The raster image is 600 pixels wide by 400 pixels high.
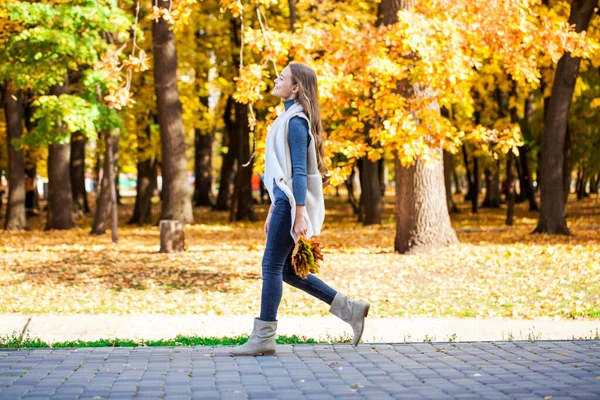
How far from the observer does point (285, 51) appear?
47.1 ft

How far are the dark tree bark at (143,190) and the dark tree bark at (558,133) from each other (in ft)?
40.5

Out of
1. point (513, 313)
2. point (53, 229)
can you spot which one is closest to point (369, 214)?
point (53, 229)

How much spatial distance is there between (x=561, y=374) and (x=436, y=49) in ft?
28.9

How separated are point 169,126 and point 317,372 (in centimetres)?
1856

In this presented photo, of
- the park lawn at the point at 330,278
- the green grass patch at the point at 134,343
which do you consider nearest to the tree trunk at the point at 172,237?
the park lawn at the point at 330,278

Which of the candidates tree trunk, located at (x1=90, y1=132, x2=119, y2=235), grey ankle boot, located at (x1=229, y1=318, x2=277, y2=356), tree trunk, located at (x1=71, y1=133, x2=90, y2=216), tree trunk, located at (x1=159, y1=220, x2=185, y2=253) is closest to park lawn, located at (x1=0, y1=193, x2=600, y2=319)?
tree trunk, located at (x1=159, y1=220, x2=185, y2=253)

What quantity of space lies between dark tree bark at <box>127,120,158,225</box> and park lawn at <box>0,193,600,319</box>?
8021 mm

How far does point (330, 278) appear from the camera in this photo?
13766 millimetres

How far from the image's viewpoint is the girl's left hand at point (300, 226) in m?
6.54

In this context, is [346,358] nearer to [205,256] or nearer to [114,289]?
[114,289]

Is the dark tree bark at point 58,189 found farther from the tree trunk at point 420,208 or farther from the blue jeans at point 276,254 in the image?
the blue jeans at point 276,254

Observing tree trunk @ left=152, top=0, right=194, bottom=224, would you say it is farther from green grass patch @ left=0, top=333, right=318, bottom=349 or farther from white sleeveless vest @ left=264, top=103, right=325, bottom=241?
white sleeveless vest @ left=264, top=103, right=325, bottom=241

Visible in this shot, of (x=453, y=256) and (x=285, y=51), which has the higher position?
(x=285, y=51)

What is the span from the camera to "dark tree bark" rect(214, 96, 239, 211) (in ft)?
110
